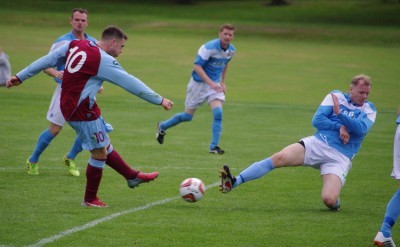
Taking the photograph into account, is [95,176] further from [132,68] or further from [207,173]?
[132,68]

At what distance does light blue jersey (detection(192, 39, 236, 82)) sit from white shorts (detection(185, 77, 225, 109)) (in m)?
0.13

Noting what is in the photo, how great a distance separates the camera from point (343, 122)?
9883 millimetres

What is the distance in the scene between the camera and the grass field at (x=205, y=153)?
28.3ft

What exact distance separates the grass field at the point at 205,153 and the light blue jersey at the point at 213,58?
140cm

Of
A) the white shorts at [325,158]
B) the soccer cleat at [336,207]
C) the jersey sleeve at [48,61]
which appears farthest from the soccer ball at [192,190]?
the jersey sleeve at [48,61]

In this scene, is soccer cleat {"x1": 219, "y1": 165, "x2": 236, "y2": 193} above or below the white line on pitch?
above

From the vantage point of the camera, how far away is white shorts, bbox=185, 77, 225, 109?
15805mm

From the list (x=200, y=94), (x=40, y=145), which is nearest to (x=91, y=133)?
(x=40, y=145)

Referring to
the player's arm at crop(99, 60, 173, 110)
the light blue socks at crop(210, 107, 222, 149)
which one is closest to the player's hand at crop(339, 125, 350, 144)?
the player's arm at crop(99, 60, 173, 110)

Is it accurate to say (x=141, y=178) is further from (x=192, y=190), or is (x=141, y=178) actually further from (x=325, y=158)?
(x=325, y=158)

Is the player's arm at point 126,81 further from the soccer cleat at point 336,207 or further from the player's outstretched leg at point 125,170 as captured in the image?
the soccer cleat at point 336,207

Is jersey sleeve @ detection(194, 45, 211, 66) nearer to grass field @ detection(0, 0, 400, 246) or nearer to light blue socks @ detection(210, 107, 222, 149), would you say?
light blue socks @ detection(210, 107, 222, 149)

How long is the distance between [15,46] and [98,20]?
13491 mm

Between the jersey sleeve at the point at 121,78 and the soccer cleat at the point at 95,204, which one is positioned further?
the soccer cleat at the point at 95,204
